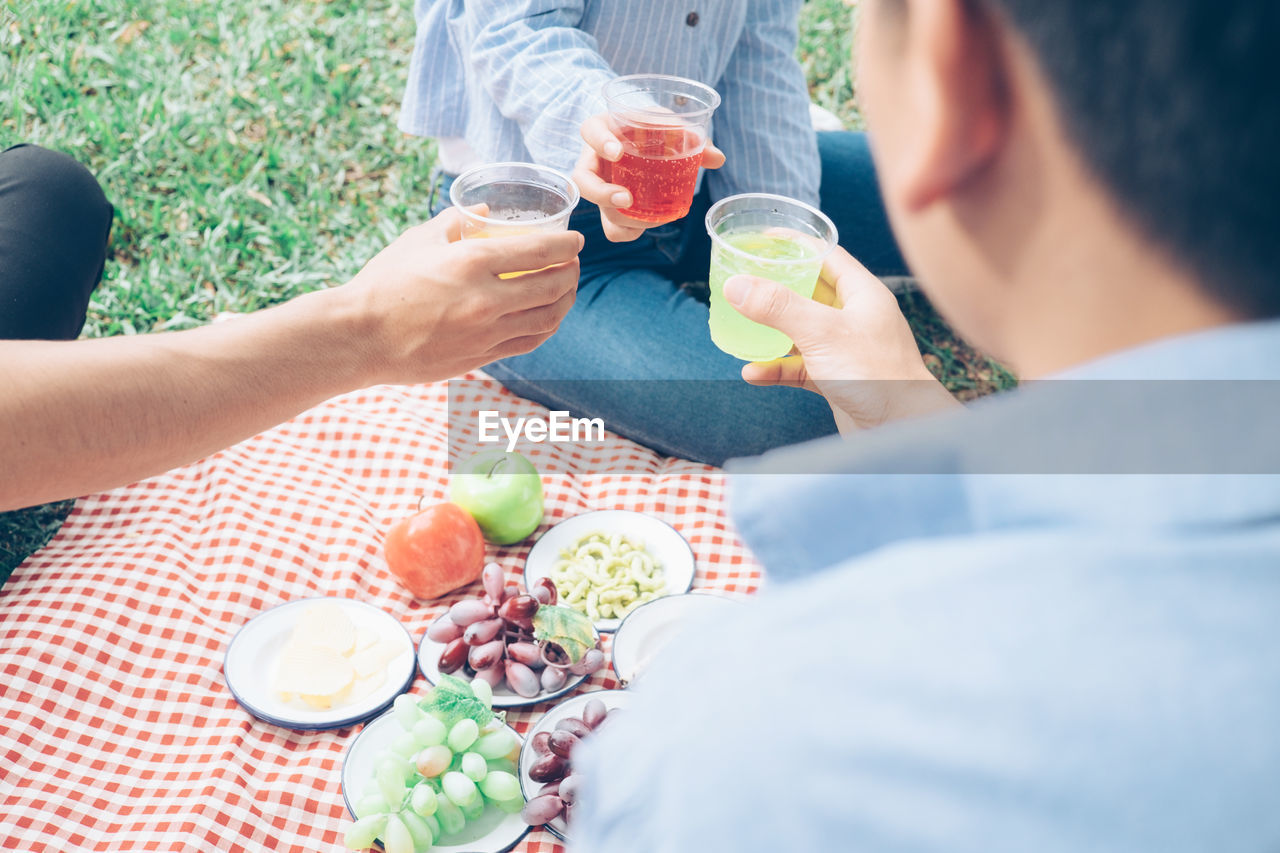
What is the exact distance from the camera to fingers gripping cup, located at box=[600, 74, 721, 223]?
6.52 feet

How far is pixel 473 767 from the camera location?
1.75 m

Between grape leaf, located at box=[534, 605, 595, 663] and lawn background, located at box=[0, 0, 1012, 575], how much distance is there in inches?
80.2

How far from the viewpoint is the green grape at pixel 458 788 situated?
171 cm

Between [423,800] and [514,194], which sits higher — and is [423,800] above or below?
below

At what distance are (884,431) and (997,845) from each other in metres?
0.31

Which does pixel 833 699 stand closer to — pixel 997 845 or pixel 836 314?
pixel 997 845

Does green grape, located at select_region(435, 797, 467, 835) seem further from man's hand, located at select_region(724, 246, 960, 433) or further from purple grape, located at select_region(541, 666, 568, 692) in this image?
man's hand, located at select_region(724, 246, 960, 433)

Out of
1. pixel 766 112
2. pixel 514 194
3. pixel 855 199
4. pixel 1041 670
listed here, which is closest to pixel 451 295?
pixel 514 194

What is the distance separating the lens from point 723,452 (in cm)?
281

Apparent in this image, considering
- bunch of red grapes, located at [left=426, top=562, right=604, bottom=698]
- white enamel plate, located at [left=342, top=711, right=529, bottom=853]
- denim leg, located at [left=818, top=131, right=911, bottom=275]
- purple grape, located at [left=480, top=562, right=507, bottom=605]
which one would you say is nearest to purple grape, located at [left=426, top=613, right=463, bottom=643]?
bunch of red grapes, located at [left=426, top=562, right=604, bottom=698]

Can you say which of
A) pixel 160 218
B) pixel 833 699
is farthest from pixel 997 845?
pixel 160 218

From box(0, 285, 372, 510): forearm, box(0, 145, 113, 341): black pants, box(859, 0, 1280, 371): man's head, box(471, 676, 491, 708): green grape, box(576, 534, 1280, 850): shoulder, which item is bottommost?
box(471, 676, 491, 708): green grape

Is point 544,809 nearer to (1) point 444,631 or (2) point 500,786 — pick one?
(2) point 500,786

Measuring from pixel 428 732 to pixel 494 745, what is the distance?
0.13 m
